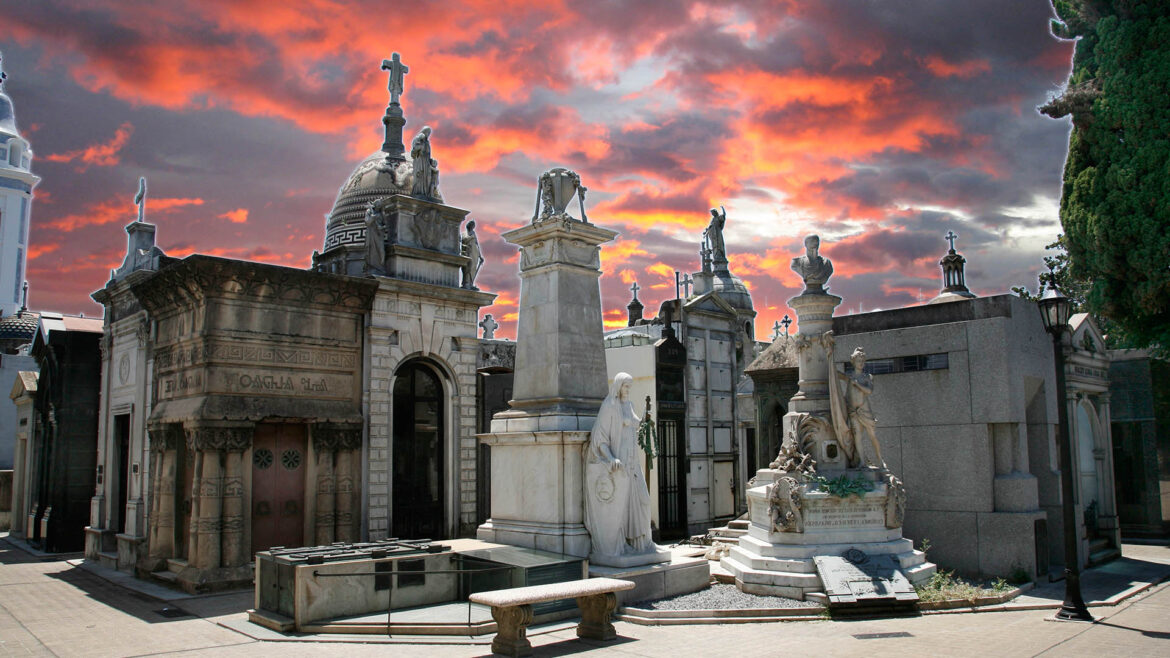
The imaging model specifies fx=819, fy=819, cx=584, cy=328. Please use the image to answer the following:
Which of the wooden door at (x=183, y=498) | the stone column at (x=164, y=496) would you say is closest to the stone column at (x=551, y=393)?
the wooden door at (x=183, y=498)

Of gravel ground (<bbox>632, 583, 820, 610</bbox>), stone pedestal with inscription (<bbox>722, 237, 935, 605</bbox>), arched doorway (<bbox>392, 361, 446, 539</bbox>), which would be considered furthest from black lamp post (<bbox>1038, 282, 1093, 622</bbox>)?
arched doorway (<bbox>392, 361, 446, 539</bbox>)

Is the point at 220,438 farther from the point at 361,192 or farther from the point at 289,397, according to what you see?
the point at 361,192

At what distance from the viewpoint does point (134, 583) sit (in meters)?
13.6

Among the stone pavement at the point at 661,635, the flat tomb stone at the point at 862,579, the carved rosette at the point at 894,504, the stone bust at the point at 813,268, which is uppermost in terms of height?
the stone bust at the point at 813,268

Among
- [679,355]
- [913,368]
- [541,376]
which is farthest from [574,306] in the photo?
[679,355]

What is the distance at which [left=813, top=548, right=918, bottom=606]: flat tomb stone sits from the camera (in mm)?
10133

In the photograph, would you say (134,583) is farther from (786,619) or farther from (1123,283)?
(1123,283)

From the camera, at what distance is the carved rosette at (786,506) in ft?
38.0

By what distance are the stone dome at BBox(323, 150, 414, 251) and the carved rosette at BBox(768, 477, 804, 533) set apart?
39.7 feet

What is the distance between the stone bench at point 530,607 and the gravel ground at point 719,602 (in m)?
1.38

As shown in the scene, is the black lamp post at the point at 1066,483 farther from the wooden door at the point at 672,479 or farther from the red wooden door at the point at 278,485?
the red wooden door at the point at 278,485

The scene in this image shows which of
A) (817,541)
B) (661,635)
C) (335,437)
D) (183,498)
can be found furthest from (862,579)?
(183,498)

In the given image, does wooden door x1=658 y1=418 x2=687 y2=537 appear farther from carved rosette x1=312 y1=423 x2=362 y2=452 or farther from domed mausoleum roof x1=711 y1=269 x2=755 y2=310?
domed mausoleum roof x1=711 y1=269 x2=755 y2=310

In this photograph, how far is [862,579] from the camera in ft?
34.5
